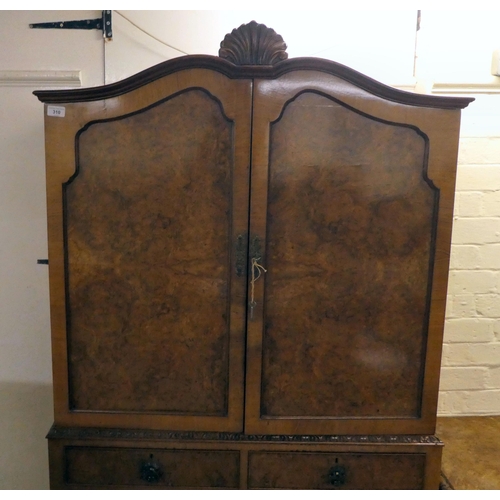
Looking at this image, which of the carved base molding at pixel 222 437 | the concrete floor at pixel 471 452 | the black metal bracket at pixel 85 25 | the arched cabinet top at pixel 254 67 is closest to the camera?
the arched cabinet top at pixel 254 67

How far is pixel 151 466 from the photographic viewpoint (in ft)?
4.45

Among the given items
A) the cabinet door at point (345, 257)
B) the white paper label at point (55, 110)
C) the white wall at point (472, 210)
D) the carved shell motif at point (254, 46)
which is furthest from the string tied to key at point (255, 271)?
the white wall at point (472, 210)

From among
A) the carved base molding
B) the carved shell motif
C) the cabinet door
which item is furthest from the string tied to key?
the carved shell motif

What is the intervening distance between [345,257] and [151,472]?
0.89 m

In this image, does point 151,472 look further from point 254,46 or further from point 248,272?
point 254,46

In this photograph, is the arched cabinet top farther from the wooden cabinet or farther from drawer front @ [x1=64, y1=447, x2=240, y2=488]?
drawer front @ [x1=64, y1=447, x2=240, y2=488]

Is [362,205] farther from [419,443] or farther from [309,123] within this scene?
[419,443]

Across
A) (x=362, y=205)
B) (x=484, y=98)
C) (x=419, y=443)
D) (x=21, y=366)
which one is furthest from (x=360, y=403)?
(x=21, y=366)

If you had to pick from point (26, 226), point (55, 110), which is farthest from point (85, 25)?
point (26, 226)

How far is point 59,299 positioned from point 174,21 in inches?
43.8

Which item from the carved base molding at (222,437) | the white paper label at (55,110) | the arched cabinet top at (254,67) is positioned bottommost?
the carved base molding at (222,437)

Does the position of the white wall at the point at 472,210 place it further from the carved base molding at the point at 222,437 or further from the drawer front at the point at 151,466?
the drawer front at the point at 151,466

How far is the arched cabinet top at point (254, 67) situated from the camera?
118cm

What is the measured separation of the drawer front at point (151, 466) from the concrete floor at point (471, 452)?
0.78 m
